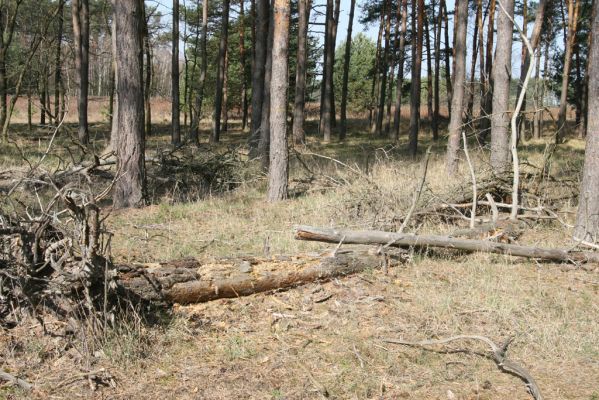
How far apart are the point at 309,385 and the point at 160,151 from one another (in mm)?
7910

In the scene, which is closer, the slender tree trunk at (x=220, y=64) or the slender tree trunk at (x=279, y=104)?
the slender tree trunk at (x=279, y=104)

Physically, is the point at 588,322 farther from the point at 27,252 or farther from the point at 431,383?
the point at 27,252

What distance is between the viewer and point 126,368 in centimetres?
365

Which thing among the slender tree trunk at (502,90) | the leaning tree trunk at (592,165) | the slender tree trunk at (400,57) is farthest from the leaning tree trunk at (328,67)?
the leaning tree trunk at (592,165)

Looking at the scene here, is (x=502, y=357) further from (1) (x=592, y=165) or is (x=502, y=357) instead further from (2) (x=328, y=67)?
(2) (x=328, y=67)

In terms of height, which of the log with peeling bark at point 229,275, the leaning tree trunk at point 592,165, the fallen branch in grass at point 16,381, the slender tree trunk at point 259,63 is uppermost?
the slender tree trunk at point 259,63

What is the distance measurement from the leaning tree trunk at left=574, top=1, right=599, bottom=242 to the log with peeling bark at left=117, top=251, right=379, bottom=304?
262cm

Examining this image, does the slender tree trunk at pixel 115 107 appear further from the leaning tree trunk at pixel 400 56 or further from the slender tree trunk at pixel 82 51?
the leaning tree trunk at pixel 400 56

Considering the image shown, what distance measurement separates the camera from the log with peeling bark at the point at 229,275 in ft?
14.1

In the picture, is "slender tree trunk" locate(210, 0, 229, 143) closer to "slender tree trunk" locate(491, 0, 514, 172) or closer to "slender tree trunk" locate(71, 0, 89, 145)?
"slender tree trunk" locate(71, 0, 89, 145)

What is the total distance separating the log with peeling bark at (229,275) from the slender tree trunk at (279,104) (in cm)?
381

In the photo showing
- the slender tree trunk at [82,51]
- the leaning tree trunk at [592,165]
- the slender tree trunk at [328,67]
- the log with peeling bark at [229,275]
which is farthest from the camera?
the slender tree trunk at [328,67]

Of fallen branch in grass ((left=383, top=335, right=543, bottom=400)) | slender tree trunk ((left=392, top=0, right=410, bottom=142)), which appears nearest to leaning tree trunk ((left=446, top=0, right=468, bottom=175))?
fallen branch in grass ((left=383, top=335, right=543, bottom=400))

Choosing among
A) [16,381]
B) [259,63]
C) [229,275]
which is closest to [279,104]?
[229,275]
